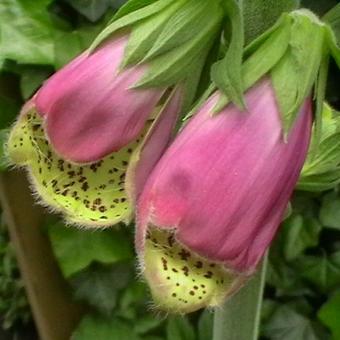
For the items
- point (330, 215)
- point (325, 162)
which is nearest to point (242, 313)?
point (325, 162)

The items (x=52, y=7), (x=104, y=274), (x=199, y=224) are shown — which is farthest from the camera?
(x=104, y=274)

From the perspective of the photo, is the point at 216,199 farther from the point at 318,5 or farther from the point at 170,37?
the point at 318,5

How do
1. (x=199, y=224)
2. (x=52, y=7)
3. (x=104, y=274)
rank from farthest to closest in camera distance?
(x=104, y=274) < (x=52, y=7) < (x=199, y=224)

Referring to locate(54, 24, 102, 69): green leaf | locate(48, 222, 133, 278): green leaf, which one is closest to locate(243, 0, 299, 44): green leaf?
locate(54, 24, 102, 69): green leaf

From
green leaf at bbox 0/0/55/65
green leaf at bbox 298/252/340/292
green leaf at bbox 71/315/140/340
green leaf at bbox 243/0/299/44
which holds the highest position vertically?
green leaf at bbox 243/0/299/44

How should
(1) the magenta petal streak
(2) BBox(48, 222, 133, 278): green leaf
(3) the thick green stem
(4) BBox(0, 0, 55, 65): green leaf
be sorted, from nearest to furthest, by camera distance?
(1) the magenta petal streak → (3) the thick green stem → (4) BBox(0, 0, 55, 65): green leaf → (2) BBox(48, 222, 133, 278): green leaf

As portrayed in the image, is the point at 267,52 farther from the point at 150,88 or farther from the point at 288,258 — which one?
the point at 288,258

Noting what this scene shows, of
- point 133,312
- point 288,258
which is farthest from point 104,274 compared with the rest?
point 288,258

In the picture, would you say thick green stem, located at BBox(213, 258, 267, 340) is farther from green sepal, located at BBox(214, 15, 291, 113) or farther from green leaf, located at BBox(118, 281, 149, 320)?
green leaf, located at BBox(118, 281, 149, 320)
